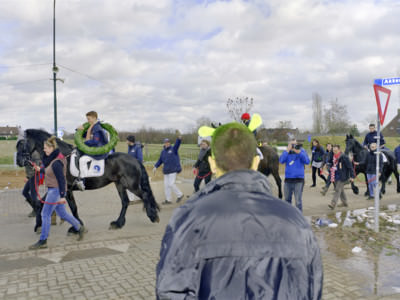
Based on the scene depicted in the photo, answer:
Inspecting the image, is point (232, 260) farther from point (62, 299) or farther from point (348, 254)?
point (348, 254)

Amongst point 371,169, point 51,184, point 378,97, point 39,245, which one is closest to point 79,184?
point 51,184

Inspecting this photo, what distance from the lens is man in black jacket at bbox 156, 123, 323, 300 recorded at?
1397 mm

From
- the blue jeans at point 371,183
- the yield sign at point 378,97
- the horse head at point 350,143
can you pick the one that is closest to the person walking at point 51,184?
the yield sign at point 378,97

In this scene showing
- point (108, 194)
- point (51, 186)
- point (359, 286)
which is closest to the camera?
point (359, 286)

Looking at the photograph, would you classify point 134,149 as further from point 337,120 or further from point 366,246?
point 337,120

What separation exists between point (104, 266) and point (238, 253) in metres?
4.13

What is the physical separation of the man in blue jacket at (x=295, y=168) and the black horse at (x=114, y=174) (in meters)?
3.02

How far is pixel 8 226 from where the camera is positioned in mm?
7660

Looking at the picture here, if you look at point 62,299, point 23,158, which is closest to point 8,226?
point 23,158

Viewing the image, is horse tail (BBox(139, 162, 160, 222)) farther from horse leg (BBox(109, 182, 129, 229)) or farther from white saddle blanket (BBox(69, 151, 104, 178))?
white saddle blanket (BBox(69, 151, 104, 178))

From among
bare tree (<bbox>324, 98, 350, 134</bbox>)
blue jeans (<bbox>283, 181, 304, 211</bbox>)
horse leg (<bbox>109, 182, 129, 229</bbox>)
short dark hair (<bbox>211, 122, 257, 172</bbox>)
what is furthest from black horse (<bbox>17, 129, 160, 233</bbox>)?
bare tree (<bbox>324, 98, 350, 134</bbox>)

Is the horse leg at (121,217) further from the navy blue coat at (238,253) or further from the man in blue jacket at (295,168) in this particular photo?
the navy blue coat at (238,253)

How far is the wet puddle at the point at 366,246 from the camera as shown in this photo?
4.44 m

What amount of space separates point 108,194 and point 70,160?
503 cm
